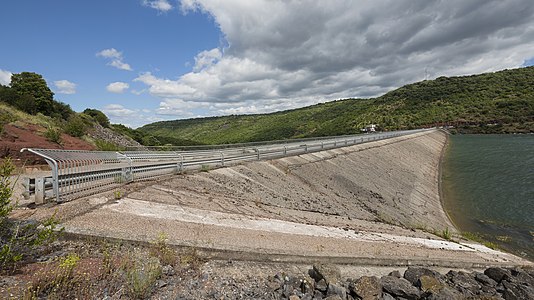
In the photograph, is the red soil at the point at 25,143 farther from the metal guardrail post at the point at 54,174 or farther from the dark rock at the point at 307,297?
the dark rock at the point at 307,297

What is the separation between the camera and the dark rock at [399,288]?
5758mm

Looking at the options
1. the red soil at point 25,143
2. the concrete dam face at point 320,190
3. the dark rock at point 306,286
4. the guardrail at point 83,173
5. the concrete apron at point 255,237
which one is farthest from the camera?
the red soil at point 25,143

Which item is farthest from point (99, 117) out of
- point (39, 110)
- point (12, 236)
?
point (12, 236)

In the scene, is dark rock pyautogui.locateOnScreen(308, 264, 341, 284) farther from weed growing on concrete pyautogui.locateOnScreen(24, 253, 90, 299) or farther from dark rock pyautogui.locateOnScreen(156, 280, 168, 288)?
weed growing on concrete pyautogui.locateOnScreen(24, 253, 90, 299)

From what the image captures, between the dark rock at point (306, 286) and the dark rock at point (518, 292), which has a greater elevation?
the dark rock at point (306, 286)

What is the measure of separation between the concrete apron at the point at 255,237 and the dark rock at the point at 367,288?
3.92 feet

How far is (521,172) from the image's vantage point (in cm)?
3042

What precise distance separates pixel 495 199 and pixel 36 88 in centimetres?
4683

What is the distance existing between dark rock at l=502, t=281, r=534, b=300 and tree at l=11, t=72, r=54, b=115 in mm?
39485

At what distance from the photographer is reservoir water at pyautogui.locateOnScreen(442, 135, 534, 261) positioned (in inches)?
606

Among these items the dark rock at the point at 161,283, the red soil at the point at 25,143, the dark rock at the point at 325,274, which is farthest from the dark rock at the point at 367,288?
the red soil at the point at 25,143

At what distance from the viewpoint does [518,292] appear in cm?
662

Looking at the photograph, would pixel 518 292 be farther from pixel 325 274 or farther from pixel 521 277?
pixel 325 274

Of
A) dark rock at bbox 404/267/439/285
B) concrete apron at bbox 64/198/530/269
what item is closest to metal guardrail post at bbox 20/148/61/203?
concrete apron at bbox 64/198/530/269
